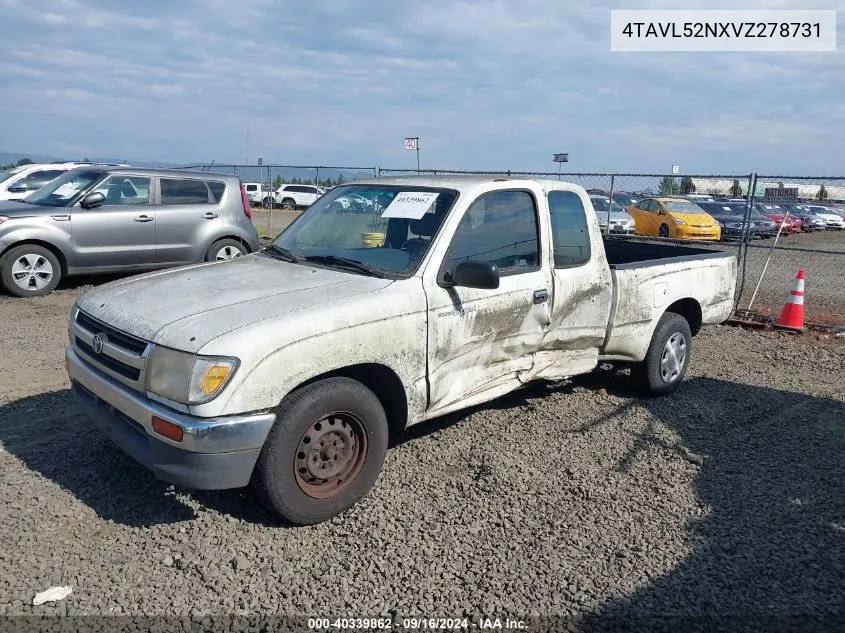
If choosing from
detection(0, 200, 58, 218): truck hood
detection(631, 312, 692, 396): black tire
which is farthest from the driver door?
detection(0, 200, 58, 218): truck hood

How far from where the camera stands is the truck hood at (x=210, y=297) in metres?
3.21

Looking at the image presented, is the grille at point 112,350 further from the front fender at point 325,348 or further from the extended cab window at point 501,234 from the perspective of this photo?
the extended cab window at point 501,234

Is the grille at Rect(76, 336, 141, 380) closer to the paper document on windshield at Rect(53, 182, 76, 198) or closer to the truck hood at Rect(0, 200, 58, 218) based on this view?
the truck hood at Rect(0, 200, 58, 218)

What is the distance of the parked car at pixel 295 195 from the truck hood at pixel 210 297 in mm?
29542

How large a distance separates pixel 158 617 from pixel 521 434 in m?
2.76

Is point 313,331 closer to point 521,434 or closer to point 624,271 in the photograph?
point 521,434

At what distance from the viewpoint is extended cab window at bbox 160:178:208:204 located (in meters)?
10.1

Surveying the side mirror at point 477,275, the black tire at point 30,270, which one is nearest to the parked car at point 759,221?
the black tire at point 30,270

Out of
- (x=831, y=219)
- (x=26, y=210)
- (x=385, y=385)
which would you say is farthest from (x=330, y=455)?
(x=831, y=219)

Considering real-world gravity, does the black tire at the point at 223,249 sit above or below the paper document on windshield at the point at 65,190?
below

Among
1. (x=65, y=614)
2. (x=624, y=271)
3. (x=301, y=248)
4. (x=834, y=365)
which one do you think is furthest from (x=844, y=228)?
(x=65, y=614)

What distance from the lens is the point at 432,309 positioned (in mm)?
3848

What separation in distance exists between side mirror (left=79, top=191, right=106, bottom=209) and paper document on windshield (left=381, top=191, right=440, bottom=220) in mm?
6471

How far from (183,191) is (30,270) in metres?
2.38
